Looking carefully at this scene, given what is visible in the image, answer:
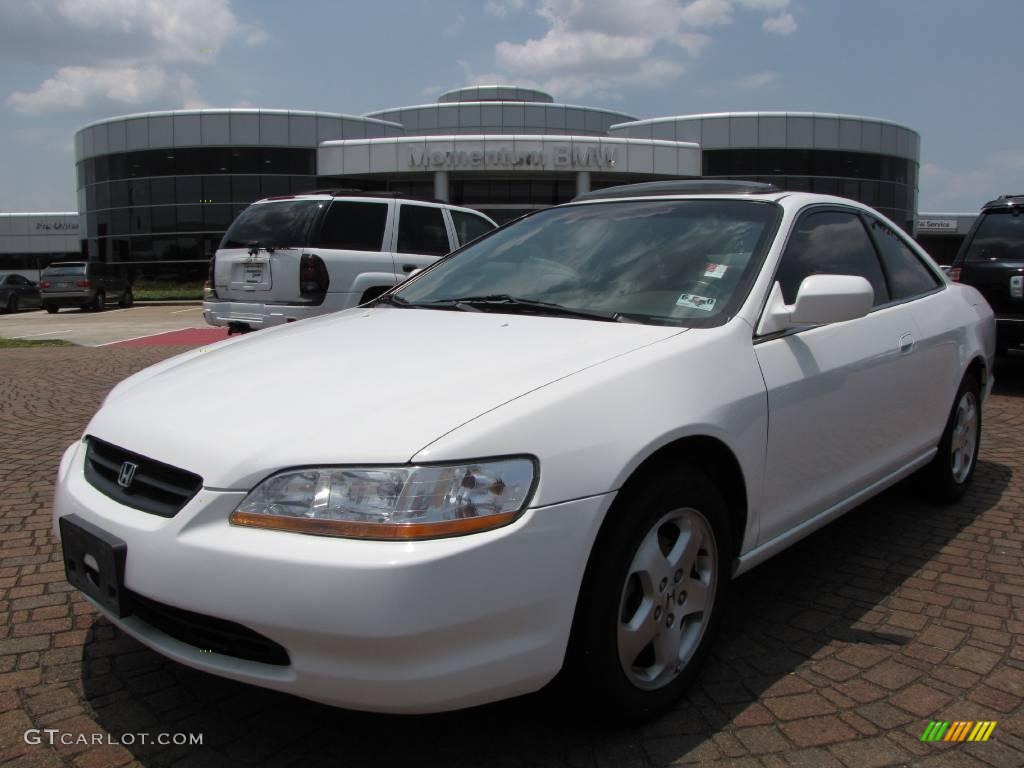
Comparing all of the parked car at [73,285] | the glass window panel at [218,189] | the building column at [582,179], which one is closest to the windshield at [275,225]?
the parked car at [73,285]

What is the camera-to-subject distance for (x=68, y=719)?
2.48 m

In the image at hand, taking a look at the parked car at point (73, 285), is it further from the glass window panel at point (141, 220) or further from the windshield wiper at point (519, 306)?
the windshield wiper at point (519, 306)

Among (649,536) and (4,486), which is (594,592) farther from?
(4,486)

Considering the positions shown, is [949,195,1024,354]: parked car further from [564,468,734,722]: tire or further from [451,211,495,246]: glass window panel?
[564,468,734,722]: tire

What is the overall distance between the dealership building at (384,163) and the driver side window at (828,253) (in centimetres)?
3188

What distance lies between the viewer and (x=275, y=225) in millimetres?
9359

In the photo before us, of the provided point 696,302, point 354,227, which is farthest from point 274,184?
point 696,302

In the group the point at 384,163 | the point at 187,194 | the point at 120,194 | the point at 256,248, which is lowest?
the point at 256,248

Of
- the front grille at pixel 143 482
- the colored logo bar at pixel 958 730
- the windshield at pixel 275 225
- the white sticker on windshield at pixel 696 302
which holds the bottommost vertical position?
the colored logo bar at pixel 958 730

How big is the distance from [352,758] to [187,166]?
3897 centimetres

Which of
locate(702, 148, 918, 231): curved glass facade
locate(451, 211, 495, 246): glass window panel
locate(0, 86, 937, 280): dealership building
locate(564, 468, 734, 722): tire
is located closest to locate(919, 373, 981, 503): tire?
locate(564, 468, 734, 722): tire

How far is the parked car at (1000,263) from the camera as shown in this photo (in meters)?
7.70

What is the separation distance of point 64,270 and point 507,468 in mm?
29255

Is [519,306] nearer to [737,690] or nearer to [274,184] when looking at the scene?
[737,690]
